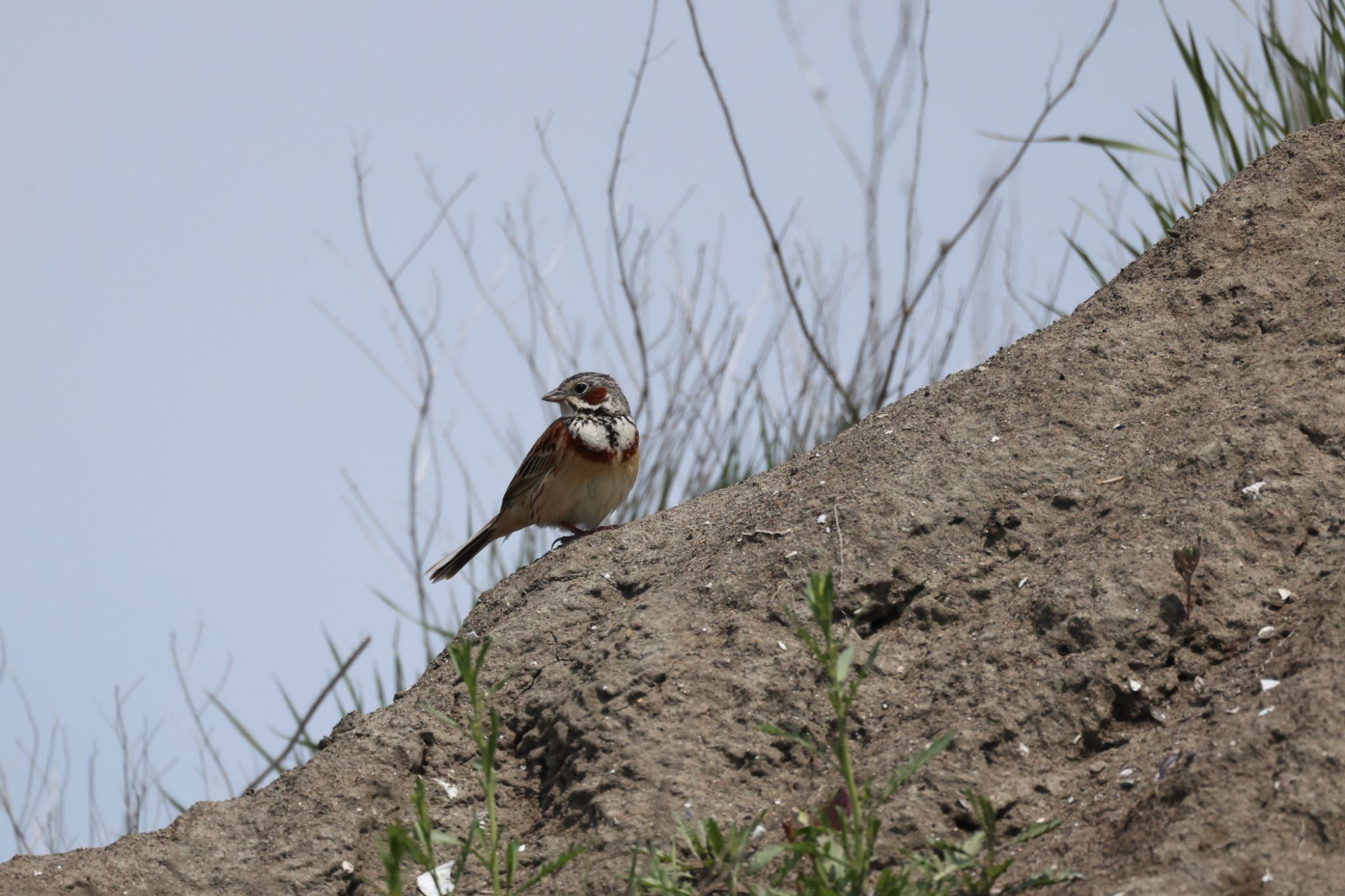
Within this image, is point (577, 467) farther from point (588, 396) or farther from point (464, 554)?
point (464, 554)

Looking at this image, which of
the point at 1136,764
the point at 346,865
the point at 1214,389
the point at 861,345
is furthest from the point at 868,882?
the point at 861,345

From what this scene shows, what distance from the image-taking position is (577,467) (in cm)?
596

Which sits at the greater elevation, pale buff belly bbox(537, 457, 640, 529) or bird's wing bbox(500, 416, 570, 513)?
bird's wing bbox(500, 416, 570, 513)

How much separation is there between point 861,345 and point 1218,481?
19.0 feet

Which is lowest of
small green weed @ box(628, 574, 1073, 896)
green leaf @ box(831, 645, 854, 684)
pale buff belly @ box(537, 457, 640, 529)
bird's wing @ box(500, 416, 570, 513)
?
small green weed @ box(628, 574, 1073, 896)

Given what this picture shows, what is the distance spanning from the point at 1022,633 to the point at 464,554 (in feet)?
11.8

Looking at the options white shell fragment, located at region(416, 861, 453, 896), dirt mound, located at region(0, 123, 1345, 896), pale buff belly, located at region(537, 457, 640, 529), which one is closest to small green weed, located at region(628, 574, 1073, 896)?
dirt mound, located at region(0, 123, 1345, 896)

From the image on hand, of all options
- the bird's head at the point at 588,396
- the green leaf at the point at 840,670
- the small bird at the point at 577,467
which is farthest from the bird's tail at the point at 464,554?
the green leaf at the point at 840,670

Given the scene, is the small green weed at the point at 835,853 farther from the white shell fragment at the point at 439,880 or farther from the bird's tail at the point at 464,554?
the bird's tail at the point at 464,554

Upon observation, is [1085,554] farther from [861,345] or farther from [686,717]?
[861,345]

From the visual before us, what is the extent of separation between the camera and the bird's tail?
6.34 metres

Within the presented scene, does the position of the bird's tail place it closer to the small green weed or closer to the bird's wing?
the bird's wing

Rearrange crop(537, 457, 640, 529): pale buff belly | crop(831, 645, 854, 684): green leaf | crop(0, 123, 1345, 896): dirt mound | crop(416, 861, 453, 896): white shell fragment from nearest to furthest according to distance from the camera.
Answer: crop(831, 645, 854, 684): green leaf < crop(0, 123, 1345, 896): dirt mound < crop(416, 861, 453, 896): white shell fragment < crop(537, 457, 640, 529): pale buff belly

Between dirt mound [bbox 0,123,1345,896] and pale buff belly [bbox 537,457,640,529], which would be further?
pale buff belly [bbox 537,457,640,529]
